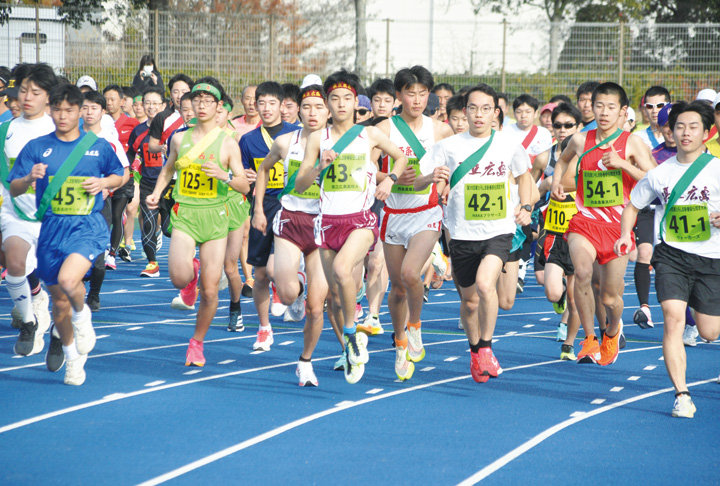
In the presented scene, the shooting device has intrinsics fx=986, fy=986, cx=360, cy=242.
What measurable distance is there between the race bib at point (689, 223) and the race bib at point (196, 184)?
11.8ft

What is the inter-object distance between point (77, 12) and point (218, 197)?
14.6 m

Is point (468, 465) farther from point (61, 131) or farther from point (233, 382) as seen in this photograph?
point (61, 131)

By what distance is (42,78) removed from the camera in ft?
25.8

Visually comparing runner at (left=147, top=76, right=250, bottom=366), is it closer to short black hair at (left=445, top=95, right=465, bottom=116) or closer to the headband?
the headband

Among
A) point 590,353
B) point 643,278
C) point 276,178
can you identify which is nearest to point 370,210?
point 276,178

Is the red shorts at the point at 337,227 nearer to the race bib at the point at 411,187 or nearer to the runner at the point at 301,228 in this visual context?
the runner at the point at 301,228

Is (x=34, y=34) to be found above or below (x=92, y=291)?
above

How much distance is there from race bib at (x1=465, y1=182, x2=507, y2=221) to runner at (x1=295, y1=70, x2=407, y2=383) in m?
0.61

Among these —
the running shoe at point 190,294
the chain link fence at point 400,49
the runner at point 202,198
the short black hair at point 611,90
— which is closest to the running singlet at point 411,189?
the runner at point 202,198

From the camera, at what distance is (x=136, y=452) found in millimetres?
5391

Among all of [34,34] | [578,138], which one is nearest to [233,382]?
[578,138]

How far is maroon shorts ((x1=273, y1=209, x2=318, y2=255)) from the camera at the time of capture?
7531 mm

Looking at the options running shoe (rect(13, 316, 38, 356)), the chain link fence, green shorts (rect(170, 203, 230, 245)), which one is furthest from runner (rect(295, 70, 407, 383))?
the chain link fence

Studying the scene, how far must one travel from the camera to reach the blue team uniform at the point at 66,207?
274 inches
